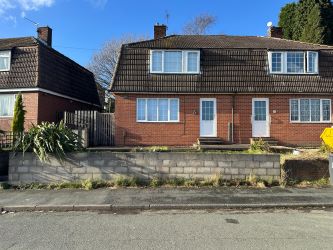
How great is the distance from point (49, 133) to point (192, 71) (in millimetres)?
10547

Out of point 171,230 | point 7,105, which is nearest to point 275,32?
point 7,105

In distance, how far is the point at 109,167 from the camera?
1102cm

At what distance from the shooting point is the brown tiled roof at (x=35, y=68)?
812 inches

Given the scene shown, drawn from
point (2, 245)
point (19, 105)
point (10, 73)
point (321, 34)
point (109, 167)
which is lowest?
point (2, 245)

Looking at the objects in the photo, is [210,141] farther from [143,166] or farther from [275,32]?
[275,32]

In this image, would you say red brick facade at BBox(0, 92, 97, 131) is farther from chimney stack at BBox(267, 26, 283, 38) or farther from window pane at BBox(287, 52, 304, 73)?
chimney stack at BBox(267, 26, 283, 38)

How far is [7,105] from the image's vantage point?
829 inches

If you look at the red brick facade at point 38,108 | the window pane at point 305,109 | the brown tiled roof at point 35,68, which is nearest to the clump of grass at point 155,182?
the red brick facade at point 38,108

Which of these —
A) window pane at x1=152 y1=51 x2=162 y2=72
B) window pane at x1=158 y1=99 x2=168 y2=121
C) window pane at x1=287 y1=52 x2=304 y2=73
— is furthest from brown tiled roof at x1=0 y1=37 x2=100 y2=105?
window pane at x1=287 y1=52 x2=304 y2=73

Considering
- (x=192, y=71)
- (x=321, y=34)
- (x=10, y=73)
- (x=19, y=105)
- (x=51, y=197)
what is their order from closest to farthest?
(x=51, y=197) < (x=19, y=105) < (x=192, y=71) < (x=10, y=73) < (x=321, y=34)

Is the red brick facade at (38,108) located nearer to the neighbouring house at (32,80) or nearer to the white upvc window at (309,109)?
the neighbouring house at (32,80)

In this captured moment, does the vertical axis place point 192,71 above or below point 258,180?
above

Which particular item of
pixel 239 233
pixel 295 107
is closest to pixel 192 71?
pixel 295 107

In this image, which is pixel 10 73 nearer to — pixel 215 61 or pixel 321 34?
pixel 215 61
